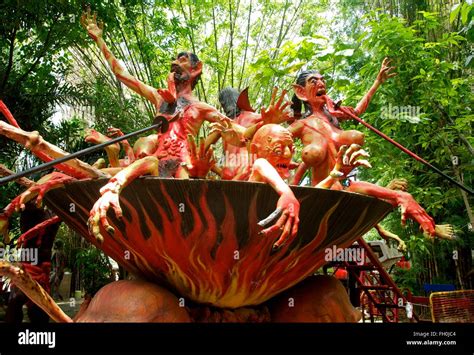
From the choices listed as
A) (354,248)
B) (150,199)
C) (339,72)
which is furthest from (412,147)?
(150,199)

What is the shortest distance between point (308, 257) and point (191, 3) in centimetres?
788

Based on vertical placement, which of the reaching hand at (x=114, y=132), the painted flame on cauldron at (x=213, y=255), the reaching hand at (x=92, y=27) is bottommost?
the painted flame on cauldron at (x=213, y=255)

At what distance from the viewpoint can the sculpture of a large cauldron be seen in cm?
275

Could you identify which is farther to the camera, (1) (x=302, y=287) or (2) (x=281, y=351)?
(1) (x=302, y=287)

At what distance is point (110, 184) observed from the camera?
2.49 metres

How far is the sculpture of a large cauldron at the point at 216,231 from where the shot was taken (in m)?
2.75

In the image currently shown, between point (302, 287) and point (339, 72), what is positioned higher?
point (339, 72)

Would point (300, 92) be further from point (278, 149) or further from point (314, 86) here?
point (278, 149)

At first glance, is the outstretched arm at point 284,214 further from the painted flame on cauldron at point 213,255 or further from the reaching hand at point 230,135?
the reaching hand at point 230,135

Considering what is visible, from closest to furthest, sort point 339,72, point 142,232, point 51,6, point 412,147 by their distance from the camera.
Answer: point 142,232
point 51,6
point 412,147
point 339,72

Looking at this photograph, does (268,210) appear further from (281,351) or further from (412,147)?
(412,147)

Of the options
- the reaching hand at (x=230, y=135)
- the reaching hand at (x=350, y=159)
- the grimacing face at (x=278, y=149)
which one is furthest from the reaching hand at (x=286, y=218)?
the reaching hand at (x=230, y=135)

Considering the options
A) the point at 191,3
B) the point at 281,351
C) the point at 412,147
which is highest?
the point at 191,3

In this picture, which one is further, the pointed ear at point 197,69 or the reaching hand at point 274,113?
the pointed ear at point 197,69
